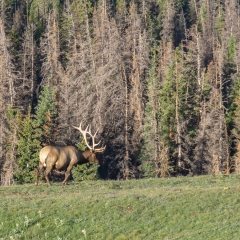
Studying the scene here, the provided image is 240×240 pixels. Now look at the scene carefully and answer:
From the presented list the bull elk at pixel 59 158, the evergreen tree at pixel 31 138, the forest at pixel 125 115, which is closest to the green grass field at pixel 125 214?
the bull elk at pixel 59 158

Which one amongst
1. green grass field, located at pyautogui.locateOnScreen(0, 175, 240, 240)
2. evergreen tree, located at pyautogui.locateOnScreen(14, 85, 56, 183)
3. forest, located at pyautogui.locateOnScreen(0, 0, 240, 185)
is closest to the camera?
green grass field, located at pyautogui.locateOnScreen(0, 175, 240, 240)

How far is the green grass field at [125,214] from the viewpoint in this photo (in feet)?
62.0

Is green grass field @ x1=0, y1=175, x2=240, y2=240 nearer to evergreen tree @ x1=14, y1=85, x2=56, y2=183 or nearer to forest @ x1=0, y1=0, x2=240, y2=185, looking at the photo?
evergreen tree @ x1=14, y1=85, x2=56, y2=183

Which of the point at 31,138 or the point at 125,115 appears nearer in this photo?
the point at 31,138

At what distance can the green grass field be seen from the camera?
62.0ft

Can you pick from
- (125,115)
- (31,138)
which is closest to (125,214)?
(31,138)

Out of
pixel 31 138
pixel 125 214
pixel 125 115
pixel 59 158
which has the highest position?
pixel 125 115

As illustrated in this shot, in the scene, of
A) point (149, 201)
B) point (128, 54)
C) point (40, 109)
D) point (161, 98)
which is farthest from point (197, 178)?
point (128, 54)

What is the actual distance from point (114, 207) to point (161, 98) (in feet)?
113

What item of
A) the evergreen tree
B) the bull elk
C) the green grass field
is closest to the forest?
the evergreen tree

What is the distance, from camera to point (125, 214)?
2033cm

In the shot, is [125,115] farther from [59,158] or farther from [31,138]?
[59,158]

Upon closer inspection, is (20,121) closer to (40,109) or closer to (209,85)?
(40,109)

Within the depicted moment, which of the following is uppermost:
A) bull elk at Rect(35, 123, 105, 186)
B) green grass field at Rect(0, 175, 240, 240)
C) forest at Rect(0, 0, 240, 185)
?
forest at Rect(0, 0, 240, 185)
